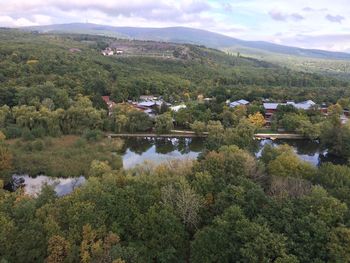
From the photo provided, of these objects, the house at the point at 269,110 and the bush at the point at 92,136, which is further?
the house at the point at 269,110

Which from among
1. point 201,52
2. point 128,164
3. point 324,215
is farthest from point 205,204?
point 201,52

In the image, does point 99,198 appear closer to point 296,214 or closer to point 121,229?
point 121,229

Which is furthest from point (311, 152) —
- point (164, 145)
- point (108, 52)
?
point (108, 52)

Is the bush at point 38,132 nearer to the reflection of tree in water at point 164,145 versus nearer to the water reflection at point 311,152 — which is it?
the reflection of tree in water at point 164,145

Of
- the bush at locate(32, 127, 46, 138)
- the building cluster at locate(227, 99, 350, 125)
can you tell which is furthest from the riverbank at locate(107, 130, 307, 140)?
the bush at locate(32, 127, 46, 138)

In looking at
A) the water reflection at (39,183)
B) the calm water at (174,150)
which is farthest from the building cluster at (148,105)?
the water reflection at (39,183)

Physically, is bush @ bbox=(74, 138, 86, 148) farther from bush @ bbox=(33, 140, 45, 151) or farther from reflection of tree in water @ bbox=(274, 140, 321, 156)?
reflection of tree in water @ bbox=(274, 140, 321, 156)
